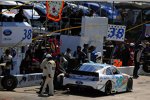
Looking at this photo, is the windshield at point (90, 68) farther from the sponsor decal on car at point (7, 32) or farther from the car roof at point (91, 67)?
the sponsor decal on car at point (7, 32)

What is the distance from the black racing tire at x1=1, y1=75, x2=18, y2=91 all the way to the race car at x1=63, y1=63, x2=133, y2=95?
6.84 ft

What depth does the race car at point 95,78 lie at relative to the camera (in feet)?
60.8

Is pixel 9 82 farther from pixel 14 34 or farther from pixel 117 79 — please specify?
pixel 117 79

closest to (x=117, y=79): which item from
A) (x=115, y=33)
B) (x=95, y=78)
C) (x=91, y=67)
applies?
(x=91, y=67)

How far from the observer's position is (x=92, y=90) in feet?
63.5

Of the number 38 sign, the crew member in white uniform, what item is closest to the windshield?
the crew member in white uniform

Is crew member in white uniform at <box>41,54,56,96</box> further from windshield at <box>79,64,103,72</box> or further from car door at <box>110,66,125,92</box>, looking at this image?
car door at <box>110,66,125,92</box>

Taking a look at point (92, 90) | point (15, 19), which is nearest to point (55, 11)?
point (15, 19)

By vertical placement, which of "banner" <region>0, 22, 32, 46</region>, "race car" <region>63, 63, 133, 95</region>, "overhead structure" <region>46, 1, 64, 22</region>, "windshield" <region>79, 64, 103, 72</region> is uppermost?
"overhead structure" <region>46, 1, 64, 22</region>

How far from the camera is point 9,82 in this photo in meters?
19.2

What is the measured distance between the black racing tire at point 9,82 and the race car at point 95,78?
6.84ft

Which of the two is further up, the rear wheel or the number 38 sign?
the number 38 sign

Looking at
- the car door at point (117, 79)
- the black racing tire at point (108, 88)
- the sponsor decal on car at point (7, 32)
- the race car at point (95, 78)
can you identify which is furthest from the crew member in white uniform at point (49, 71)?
the sponsor decal on car at point (7, 32)

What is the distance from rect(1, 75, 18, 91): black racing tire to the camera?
62.4ft
